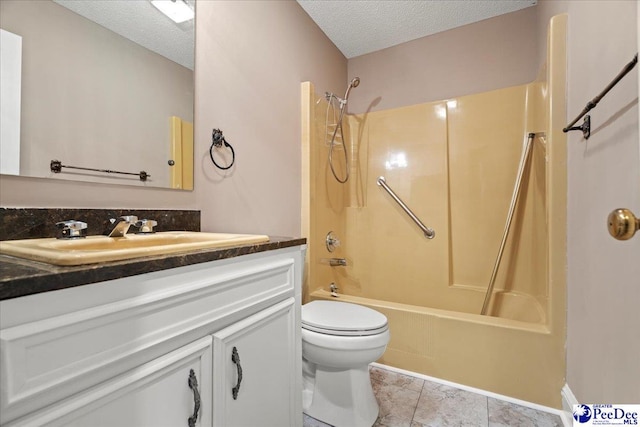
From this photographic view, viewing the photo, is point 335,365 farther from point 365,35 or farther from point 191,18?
point 365,35

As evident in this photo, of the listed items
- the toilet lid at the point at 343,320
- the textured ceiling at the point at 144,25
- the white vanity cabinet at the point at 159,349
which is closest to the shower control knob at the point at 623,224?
the white vanity cabinet at the point at 159,349

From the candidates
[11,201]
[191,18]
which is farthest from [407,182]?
[11,201]

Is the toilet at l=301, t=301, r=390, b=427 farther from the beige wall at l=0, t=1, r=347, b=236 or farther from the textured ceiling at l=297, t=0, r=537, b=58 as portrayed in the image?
the textured ceiling at l=297, t=0, r=537, b=58

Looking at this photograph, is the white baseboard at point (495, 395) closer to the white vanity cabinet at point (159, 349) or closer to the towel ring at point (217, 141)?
the white vanity cabinet at point (159, 349)

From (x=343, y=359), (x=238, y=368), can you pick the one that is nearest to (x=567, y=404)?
(x=343, y=359)

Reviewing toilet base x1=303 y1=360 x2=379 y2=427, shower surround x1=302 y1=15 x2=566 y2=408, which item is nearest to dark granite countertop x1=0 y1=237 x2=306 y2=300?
toilet base x1=303 y1=360 x2=379 y2=427

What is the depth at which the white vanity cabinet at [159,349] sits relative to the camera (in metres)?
0.44

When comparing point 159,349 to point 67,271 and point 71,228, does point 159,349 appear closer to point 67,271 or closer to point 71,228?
point 67,271

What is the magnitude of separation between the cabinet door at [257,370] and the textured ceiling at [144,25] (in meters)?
1.11

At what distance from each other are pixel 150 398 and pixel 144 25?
4.21 feet

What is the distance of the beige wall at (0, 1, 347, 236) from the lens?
101cm

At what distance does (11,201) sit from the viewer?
0.79m

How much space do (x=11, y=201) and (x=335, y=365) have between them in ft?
4.12

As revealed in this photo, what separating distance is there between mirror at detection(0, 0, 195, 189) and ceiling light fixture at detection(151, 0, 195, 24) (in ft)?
0.07
